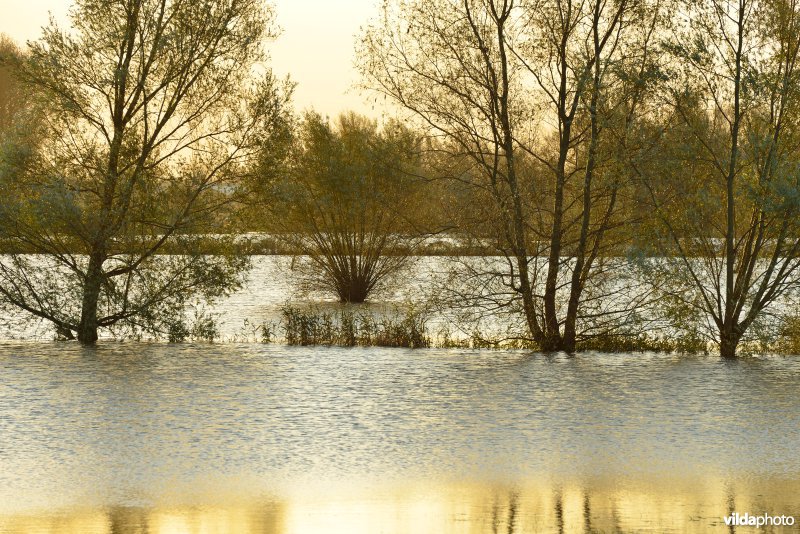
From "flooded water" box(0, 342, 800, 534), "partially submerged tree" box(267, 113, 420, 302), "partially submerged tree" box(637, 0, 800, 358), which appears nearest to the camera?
"flooded water" box(0, 342, 800, 534)

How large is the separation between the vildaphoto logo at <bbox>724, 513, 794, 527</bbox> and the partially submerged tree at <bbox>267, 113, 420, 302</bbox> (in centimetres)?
2477

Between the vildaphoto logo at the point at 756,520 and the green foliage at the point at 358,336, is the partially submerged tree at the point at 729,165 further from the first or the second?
the vildaphoto logo at the point at 756,520

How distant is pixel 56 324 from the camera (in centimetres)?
2508

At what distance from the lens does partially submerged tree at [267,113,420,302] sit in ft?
Result: 114

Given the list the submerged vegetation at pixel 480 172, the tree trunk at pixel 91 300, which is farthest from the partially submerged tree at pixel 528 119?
the tree trunk at pixel 91 300

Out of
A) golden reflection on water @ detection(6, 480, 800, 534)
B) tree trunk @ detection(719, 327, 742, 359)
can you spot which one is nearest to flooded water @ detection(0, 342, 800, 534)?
golden reflection on water @ detection(6, 480, 800, 534)

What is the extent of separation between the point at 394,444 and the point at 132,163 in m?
13.4

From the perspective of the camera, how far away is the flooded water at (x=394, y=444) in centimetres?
946

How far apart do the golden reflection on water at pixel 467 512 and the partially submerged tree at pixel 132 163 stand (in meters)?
14.8

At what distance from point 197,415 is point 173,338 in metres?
9.96

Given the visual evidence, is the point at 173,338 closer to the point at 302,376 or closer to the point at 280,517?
the point at 302,376

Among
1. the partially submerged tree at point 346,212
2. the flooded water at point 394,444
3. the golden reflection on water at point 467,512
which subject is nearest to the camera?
the golden reflection on water at point 467,512

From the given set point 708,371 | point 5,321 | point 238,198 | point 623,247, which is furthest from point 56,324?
point 708,371

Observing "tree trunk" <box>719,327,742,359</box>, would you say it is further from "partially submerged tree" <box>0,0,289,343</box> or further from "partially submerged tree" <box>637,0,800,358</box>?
"partially submerged tree" <box>0,0,289,343</box>
